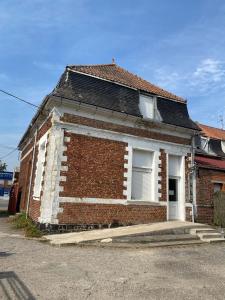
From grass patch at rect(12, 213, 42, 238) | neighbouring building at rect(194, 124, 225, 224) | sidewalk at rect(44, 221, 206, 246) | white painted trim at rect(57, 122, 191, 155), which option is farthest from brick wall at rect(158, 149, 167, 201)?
grass patch at rect(12, 213, 42, 238)

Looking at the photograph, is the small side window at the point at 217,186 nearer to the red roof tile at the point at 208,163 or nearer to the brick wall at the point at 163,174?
the red roof tile at the point at 208,163

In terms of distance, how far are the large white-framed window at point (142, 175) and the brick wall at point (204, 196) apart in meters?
2.90

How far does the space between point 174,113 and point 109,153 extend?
432 cm

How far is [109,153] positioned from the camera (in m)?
13.0

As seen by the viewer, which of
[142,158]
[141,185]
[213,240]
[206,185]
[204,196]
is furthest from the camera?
[206,185]

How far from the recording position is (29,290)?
522cm

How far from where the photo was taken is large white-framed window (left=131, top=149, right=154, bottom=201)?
1365cm

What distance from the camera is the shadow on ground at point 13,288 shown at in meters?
4.91

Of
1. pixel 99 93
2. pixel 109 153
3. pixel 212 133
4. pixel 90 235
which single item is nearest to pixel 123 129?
pixel 109 153

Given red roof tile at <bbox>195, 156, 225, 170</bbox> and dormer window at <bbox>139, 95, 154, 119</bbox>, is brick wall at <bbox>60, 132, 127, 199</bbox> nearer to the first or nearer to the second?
dormer window at <bbox>139, 95, 154, 119</bbox>

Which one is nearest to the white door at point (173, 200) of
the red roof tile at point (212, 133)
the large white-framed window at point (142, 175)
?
the large white-framed window at point (142, 175)

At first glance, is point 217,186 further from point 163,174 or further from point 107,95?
point 107,95

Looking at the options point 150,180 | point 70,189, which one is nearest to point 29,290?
point 70,189

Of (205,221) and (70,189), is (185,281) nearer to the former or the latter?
(70,189)
